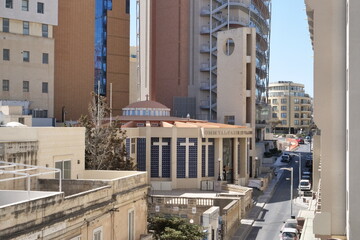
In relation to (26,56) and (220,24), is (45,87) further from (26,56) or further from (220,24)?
(220,24)

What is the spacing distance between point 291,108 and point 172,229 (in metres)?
149

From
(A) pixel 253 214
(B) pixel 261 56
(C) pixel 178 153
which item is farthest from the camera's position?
→ (B) pixel 261 56

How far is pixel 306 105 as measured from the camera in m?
179

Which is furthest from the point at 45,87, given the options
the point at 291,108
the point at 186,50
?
the point at 291,108

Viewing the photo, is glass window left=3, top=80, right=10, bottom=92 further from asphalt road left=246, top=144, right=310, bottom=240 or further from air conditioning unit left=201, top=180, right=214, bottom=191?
asphalt road left=246, top=144, right=310, bottom=240

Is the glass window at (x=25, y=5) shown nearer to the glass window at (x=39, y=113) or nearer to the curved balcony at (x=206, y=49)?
the glass window at (x=39, y=113)

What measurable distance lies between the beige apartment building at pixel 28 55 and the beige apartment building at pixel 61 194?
3981cm

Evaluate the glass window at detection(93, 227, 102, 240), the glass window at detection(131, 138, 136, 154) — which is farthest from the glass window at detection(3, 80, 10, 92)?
the glass window at detection(93, 227, 102, 240)

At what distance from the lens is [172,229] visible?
3197cm

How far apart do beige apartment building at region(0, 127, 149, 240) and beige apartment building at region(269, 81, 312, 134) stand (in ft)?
502

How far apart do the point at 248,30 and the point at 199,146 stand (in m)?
20.0

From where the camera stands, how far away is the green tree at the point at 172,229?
31375mm

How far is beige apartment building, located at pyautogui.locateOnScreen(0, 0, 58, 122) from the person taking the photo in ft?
216

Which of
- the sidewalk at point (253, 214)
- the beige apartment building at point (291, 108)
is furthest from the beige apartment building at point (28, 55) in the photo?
the beige apartment building at point (291, 108)
